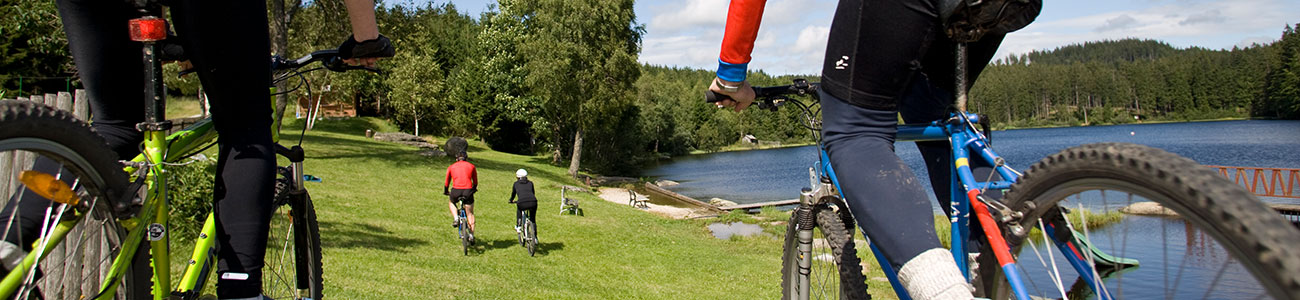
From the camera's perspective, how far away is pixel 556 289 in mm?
10062

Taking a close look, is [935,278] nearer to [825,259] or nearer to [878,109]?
[878,109]

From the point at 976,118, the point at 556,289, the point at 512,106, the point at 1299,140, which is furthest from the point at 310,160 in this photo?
the point at 1299,140

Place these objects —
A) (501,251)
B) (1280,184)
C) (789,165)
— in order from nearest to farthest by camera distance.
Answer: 1. (501,251)
2. (1280,184)
3. (789,165)

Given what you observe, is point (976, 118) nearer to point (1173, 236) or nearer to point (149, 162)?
point (1173, 236)

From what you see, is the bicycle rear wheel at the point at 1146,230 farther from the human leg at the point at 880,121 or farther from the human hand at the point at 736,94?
the human hand at the point at 736,94

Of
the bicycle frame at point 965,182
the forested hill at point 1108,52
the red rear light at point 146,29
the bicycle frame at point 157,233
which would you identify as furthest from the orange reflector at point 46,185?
the forested hill at point 1108,52

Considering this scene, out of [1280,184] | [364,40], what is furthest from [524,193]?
[1280,184]

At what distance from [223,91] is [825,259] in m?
2.11

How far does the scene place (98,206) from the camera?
5.73 ft

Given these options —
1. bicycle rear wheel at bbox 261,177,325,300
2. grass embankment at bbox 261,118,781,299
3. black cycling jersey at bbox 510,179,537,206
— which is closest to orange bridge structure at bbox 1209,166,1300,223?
bicycle rear wheel at bbox 261,177,325,300

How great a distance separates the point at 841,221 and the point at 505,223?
15.3 metres

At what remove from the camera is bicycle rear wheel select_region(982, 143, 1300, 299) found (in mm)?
984

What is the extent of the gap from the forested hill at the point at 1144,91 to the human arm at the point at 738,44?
89.9m

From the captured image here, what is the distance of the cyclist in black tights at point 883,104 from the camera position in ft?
5.13
